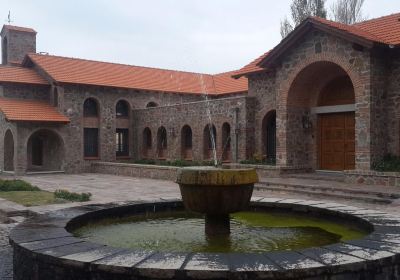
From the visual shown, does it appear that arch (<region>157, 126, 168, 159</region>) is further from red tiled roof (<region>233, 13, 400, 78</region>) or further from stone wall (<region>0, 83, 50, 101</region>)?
red tiled roof (<region>233, 13, 400, 78</region>)

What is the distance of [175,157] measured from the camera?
25.2 meters

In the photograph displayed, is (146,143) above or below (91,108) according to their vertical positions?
below

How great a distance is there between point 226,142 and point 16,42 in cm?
1827

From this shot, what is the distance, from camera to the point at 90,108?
27359mm

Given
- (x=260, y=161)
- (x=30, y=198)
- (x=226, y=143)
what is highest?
(x=226, y=143)

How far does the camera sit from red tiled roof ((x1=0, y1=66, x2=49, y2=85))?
2544 cm

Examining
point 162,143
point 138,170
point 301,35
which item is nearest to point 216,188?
point 301,35

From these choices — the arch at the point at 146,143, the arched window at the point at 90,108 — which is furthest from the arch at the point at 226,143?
the arched window at the point at 90,108

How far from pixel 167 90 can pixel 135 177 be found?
33.6 ft

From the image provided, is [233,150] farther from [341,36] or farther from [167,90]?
[167,90]

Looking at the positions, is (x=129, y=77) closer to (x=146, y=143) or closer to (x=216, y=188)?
(x=146, y=143)

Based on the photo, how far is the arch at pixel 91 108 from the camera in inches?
1067

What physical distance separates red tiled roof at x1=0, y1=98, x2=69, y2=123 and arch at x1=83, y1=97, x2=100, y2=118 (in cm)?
186

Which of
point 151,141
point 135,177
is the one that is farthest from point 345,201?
point 151,141
